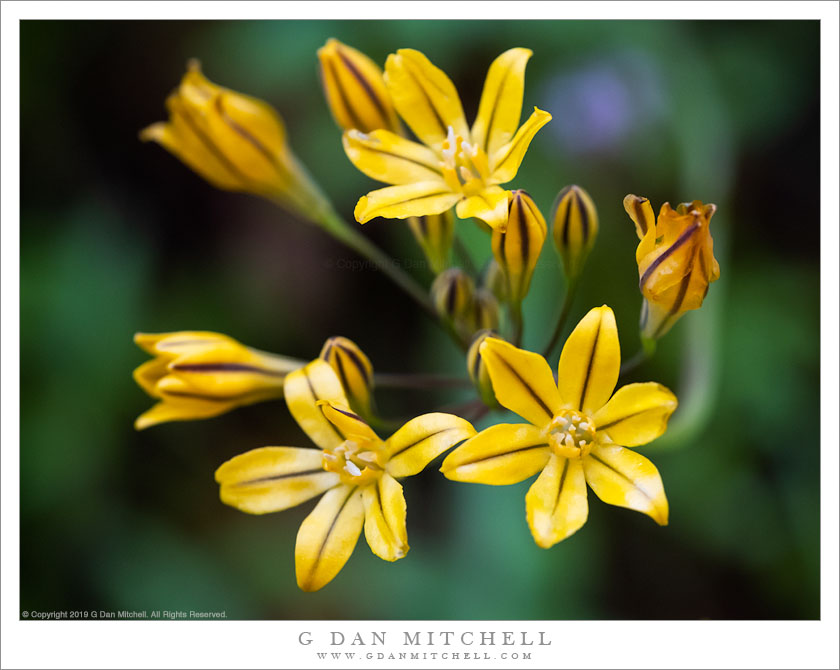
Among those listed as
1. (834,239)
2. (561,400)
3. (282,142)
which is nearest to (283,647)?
(561,400)

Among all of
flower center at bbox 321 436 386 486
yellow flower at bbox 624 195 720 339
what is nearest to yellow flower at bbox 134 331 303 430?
flower center at bbox 321 436 386 486

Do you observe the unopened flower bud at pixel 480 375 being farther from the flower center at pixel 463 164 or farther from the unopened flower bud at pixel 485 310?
the flower center at pixel 463 164

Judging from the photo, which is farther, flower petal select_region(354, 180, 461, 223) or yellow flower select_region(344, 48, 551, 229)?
yellow flower select_region(344, 48, 551, 229)

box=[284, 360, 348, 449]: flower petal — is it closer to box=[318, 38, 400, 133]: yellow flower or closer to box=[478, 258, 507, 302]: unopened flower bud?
box=[478, 258, 507, 302]: unopened flower bud

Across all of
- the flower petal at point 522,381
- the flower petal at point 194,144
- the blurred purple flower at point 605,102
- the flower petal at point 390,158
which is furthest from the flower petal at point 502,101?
the blurred purple flower at point 605,102

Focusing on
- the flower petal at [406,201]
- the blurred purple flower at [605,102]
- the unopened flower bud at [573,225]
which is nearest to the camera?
the flower petal at [406,201]

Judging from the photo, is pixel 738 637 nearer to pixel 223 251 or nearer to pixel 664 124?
pixel 664 124
